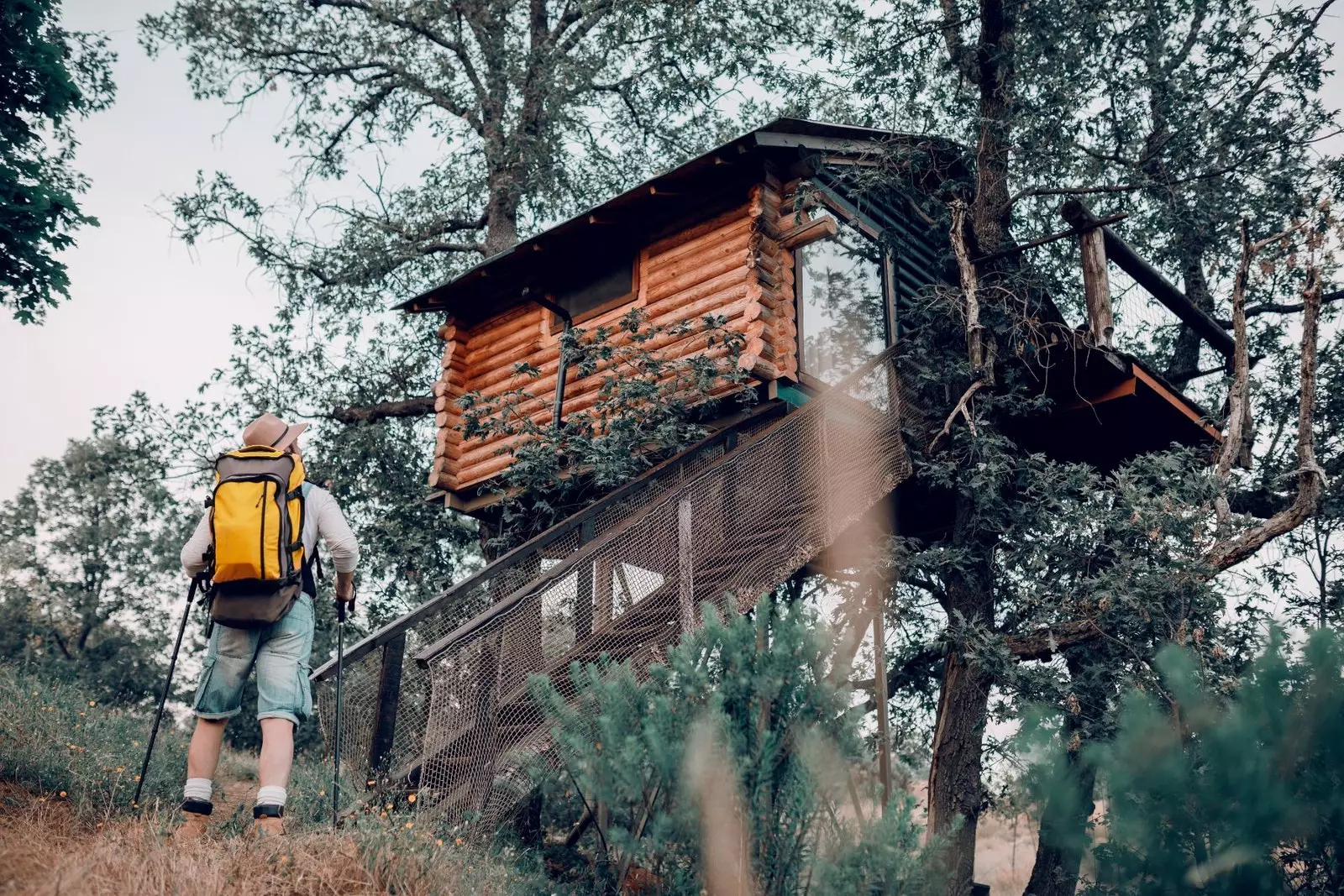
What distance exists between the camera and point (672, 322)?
10258mm

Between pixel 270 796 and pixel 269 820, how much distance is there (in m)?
0.12

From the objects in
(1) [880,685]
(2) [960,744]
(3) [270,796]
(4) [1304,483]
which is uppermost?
(4) [1304,483]

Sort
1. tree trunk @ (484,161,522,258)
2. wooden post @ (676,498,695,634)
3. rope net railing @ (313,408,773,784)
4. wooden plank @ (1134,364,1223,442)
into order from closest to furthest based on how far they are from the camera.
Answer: rope net railing @ (313,408,773,784) < wooden post @ (676,498,695,634) < wooden plank @ (1134,364,1223,442) < tree trunk @ (484,161,522,258)

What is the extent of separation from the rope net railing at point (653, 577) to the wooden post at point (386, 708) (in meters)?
0.21

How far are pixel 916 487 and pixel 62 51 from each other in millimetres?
11911

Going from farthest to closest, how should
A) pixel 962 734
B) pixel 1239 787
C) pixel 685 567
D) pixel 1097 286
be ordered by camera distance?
pixel 1097 286, pixel 962 734, pixel 685 567, pixel 1239 787

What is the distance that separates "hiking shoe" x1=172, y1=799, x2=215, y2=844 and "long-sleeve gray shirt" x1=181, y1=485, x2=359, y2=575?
45.0 inches

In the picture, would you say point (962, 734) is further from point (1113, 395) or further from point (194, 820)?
point (194, 820)

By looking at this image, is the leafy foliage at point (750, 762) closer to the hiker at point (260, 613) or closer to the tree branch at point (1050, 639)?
the hiker at point (260, 613)

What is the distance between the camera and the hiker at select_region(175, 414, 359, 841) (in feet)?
15.8

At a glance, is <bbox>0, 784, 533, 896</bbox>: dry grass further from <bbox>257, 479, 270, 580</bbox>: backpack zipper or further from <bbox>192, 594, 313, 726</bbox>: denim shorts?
<bbox>257, 479, 270, 580</bbox>: backpack zipper

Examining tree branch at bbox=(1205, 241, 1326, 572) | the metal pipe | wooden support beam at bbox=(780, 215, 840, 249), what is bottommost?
tree branch at bbox=(1205, 241, 1326, 572)

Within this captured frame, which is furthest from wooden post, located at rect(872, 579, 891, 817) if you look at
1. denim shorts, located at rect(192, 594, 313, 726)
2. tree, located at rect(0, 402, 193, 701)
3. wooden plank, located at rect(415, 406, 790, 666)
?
tree, located at rect(0, 402, 193, 701)

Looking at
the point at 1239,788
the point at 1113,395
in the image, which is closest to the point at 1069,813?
the point at 1239,788
